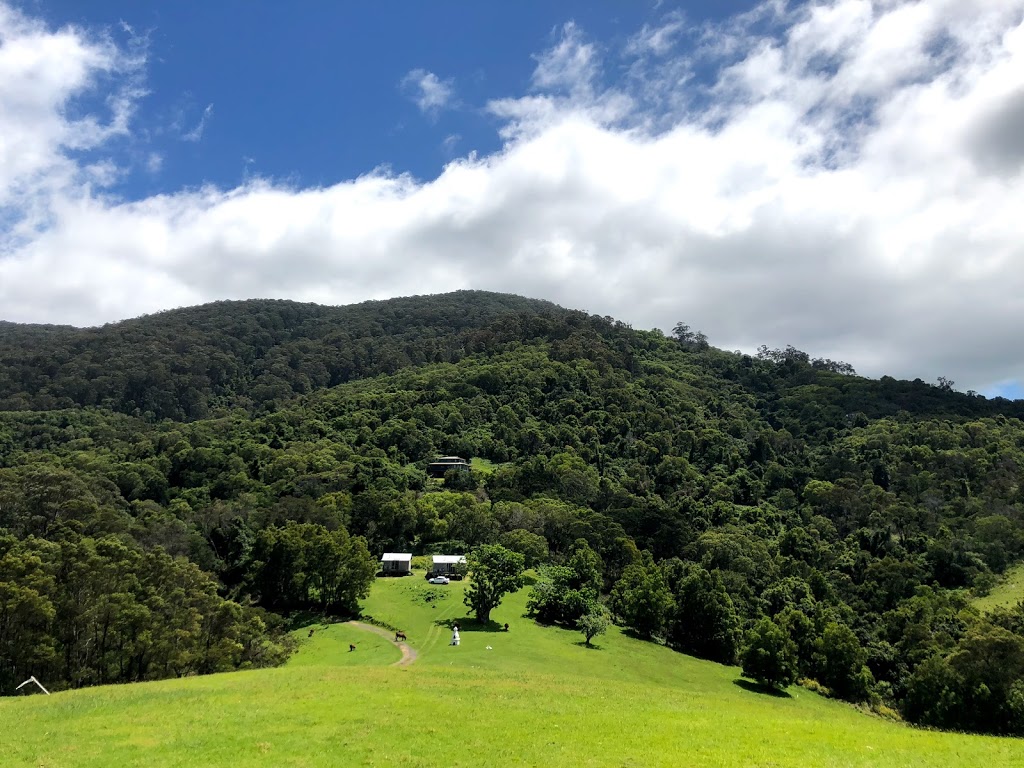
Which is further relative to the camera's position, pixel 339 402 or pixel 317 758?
pixel 339 402

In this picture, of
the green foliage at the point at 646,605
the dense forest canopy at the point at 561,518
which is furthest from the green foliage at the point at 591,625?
the green foliage at the point at 646,605

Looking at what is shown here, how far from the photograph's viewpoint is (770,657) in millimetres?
53625

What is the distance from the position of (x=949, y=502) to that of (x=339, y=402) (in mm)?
137028

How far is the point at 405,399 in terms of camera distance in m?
166

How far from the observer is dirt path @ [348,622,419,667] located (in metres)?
44.2

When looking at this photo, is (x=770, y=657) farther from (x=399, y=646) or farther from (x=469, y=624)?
(x=399, y=646)

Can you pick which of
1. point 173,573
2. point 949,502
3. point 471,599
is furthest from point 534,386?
point 173,573

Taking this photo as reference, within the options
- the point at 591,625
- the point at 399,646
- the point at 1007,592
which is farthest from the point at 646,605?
the point at 1007,592

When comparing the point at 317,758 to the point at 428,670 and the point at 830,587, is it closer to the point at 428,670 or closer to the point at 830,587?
the point at 428,670

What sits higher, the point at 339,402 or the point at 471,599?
the point at 339,402

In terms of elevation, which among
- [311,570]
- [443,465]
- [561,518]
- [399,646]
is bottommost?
[399,646]

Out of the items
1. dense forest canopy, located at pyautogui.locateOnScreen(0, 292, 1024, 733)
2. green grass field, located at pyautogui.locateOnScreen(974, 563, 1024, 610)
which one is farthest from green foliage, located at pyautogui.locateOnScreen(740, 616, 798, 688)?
green grass field, located at pyautogui.locateOnScreen(974, 563, 1024, 610)

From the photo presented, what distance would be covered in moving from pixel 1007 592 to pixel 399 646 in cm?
8822

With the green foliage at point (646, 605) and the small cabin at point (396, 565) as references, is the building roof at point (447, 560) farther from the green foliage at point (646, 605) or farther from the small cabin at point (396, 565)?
the green foliage at point (646, 605)
